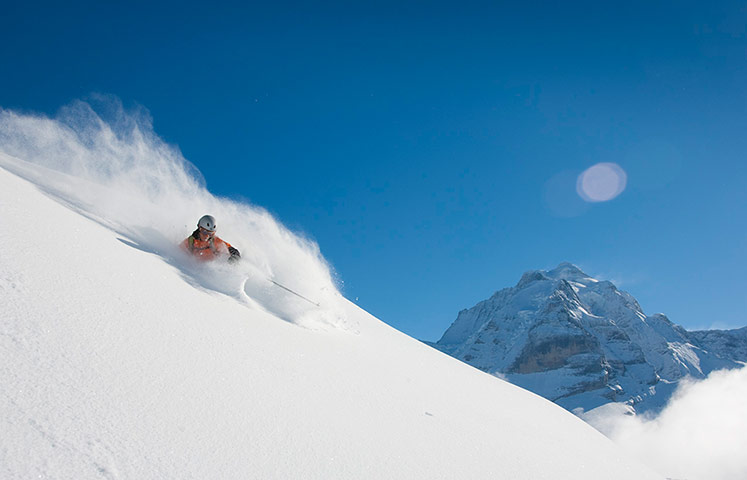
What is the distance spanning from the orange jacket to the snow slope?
549 mm

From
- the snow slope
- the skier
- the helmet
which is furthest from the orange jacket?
the snow slope

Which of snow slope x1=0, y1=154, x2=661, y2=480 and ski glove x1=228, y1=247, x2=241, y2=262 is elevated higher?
ski glove x1=228, y1=247, x2=241, y2=262

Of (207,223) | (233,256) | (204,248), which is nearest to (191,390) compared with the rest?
(204,248)

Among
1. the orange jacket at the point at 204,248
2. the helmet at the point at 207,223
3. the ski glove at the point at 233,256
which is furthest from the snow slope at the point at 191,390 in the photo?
the helmet at the point at 207,223

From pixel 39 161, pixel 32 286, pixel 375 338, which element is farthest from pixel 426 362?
pixel 39 161

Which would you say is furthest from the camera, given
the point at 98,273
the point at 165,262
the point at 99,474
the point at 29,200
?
the point at 165,262

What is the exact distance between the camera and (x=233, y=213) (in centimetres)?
1256

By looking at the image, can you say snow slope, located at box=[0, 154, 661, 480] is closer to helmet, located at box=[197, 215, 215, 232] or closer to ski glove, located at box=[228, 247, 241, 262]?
ski glove, located at box=[228, 247, 241, 262]

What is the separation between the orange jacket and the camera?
8.25 meters

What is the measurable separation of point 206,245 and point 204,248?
0.10 meters

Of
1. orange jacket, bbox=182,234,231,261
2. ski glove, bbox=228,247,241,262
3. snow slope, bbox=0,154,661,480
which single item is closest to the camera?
snow slope, bbox=0,154,661,480

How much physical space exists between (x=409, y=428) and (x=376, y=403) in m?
0.49

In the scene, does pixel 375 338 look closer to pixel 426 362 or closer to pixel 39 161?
pixel 426 362

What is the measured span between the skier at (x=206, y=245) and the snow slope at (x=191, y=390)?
23.8 inches
